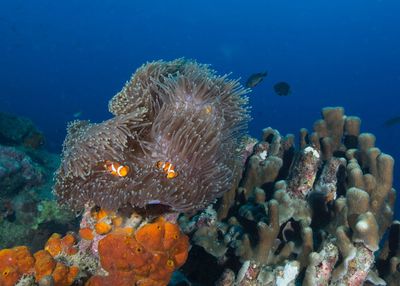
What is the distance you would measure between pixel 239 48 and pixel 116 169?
134m

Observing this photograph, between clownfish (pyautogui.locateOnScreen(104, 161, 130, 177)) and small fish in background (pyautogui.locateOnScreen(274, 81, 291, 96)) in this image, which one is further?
small fish in background (pyautogui.locateOnScreen(274, 81, 291, 96))

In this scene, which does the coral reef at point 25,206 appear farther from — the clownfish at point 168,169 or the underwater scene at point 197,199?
the clownfish at point 168,169

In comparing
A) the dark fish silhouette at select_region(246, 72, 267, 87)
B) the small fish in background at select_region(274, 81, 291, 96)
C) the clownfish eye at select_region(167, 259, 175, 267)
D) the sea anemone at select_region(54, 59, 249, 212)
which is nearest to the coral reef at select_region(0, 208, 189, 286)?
the clownfish eye at select_region(167, 259, 175, 267)

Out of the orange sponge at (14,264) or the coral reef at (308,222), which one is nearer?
the orange sponge at (14,264)

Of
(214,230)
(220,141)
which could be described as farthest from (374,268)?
(220,141)

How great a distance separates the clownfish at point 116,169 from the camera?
3166 mm

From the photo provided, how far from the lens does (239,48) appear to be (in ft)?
434

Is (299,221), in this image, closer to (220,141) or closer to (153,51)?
(220,141)

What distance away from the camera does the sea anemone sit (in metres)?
3.19

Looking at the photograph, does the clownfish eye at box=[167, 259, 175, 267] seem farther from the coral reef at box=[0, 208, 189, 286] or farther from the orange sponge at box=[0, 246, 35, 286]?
the orange sponge at box=[0, 246, 35, 286]

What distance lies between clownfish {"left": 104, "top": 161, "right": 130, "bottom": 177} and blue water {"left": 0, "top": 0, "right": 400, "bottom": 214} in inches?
3380

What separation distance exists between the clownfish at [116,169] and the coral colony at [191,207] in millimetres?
12

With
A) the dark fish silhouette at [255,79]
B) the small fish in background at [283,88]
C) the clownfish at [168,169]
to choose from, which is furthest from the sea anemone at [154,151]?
the small fish in background at [283,88]

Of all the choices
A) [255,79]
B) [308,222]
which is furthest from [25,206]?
[255,79]
